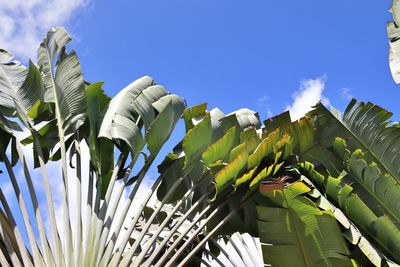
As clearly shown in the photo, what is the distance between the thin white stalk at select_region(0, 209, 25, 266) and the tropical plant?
1 centimetres

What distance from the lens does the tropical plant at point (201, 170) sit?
13.9ft

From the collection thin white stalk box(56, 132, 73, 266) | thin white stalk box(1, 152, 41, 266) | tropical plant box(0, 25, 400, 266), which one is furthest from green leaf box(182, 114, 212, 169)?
thin white stalk box(1, 152, 41, 266)

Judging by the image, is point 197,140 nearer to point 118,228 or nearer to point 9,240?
point 118,228

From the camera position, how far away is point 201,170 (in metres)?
5.48

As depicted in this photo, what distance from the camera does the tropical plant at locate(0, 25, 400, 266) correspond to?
4227mm

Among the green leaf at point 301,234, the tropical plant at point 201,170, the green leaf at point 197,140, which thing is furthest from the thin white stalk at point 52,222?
the green leaf at point 301,234

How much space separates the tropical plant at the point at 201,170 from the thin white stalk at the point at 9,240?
0.01 meters

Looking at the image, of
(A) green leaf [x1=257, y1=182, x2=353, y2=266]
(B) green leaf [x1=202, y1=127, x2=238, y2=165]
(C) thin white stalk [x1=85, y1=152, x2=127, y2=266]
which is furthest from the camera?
(B) green leaf [x1=202, y1=127, x2=238, y2=165]

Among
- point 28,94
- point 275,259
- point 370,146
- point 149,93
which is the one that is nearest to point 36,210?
point 28,94

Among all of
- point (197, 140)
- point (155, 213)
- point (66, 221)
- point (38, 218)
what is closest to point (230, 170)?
point (197, 140)

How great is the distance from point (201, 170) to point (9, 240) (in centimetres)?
223

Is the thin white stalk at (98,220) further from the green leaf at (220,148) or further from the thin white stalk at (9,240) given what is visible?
the green leaf at (220,148)

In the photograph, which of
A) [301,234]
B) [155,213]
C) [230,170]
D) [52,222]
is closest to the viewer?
[301,234]

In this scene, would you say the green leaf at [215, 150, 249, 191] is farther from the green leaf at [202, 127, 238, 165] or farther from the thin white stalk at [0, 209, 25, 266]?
the thin white stalk at [0, 209, 25, 266]
